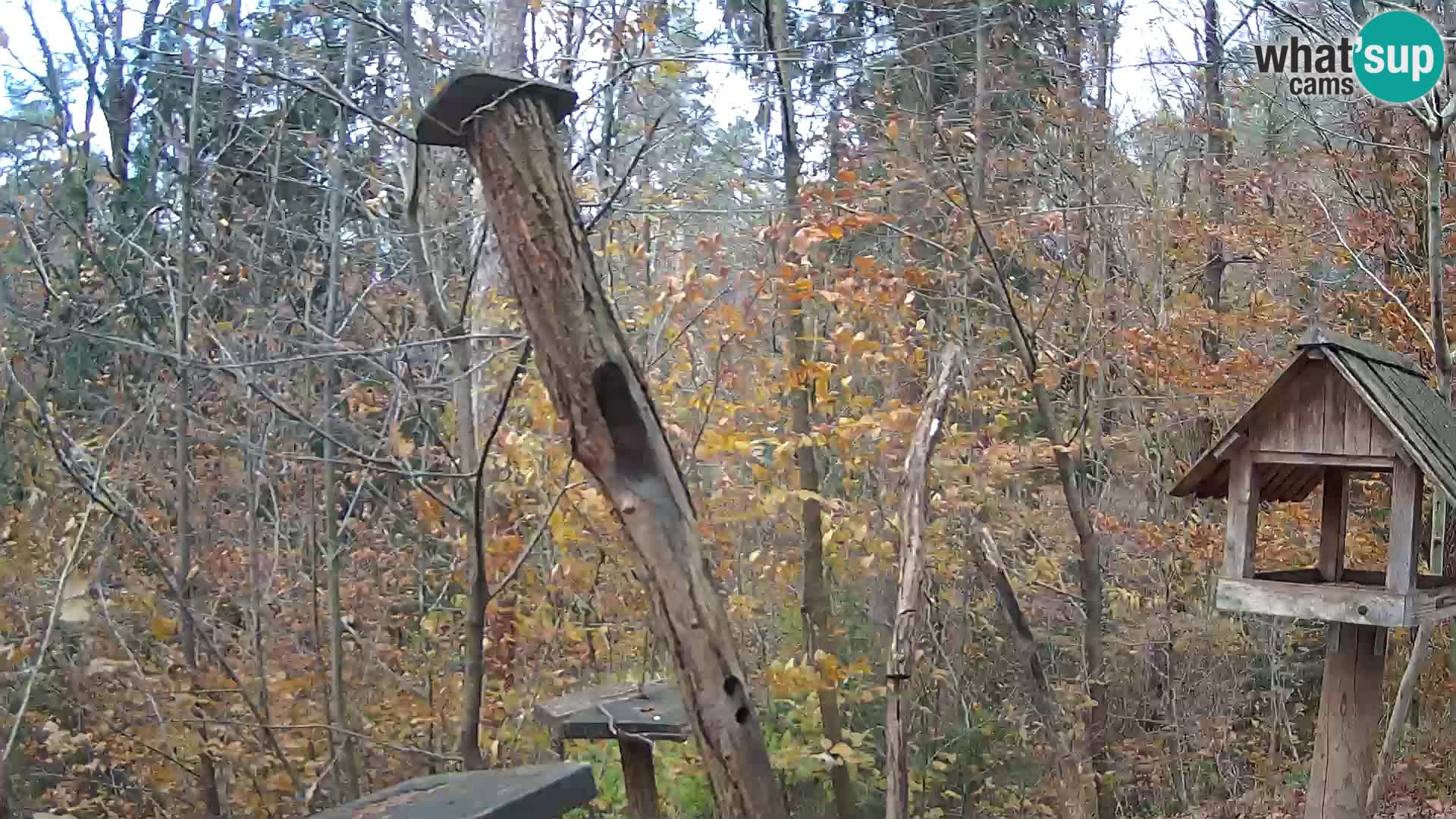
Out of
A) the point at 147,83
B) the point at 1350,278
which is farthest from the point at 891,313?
the point at 147,83

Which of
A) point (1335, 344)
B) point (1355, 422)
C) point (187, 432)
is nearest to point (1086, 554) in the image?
point (1355, 422)

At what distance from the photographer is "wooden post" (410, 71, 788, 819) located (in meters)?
2.63

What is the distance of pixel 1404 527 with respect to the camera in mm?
2656

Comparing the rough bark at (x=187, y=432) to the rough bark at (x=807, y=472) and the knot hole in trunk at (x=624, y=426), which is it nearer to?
the knot hole in trunk at (x=624, y=426)

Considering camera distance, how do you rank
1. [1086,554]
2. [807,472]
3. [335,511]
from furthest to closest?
[807,472]
[1086,554]
[335,511]

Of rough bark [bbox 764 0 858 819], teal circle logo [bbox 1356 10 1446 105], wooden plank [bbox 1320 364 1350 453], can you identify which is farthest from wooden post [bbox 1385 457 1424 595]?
rough bark [bbox 764 0 858 819]

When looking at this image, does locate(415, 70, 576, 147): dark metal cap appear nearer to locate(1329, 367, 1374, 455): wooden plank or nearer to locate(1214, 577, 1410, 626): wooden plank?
locate(1329, 367, 1374, 455): wooden plank

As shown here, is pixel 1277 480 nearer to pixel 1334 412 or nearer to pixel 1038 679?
pixel 1334 412

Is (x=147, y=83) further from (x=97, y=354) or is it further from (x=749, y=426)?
(x=749, y=426)

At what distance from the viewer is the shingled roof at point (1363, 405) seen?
2539 mm

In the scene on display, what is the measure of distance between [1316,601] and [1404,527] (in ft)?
0.91

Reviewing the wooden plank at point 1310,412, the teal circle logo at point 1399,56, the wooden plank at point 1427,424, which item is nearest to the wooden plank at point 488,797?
the wooden plank at point 1310,412

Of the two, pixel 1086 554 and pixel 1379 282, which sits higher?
pixel 1379 282

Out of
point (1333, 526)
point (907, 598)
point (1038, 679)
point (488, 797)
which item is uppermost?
point (1333, 526)
